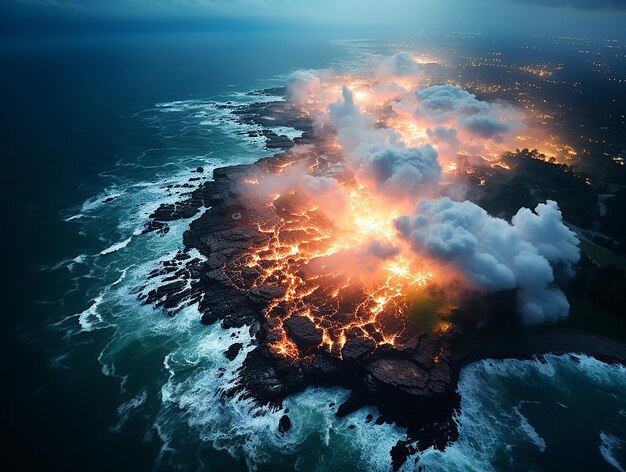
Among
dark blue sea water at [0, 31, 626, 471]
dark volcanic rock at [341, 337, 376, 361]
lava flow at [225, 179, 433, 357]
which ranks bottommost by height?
dark blue sea water at [0, 31, 626, 471]

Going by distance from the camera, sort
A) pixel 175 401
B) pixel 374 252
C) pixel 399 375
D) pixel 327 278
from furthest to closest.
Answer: pixel 374 252 < pixel 327 278 < pixel 175 401 < pixel 399 375

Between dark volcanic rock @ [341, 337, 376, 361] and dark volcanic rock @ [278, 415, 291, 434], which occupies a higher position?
dark volcanic rock @ [341, 337, 376, 361]

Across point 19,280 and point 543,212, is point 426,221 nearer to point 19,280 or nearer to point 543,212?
point 543,212

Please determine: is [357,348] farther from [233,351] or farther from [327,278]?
[233,351]

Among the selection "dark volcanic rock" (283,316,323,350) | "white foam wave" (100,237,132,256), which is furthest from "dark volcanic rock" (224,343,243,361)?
A: "white foam wave" (100,237,132,256)

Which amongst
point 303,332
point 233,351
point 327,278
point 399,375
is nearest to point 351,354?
point 399,375

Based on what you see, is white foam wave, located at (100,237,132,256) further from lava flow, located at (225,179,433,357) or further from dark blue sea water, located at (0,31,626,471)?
lava flow, located at (225,179,433,357)
